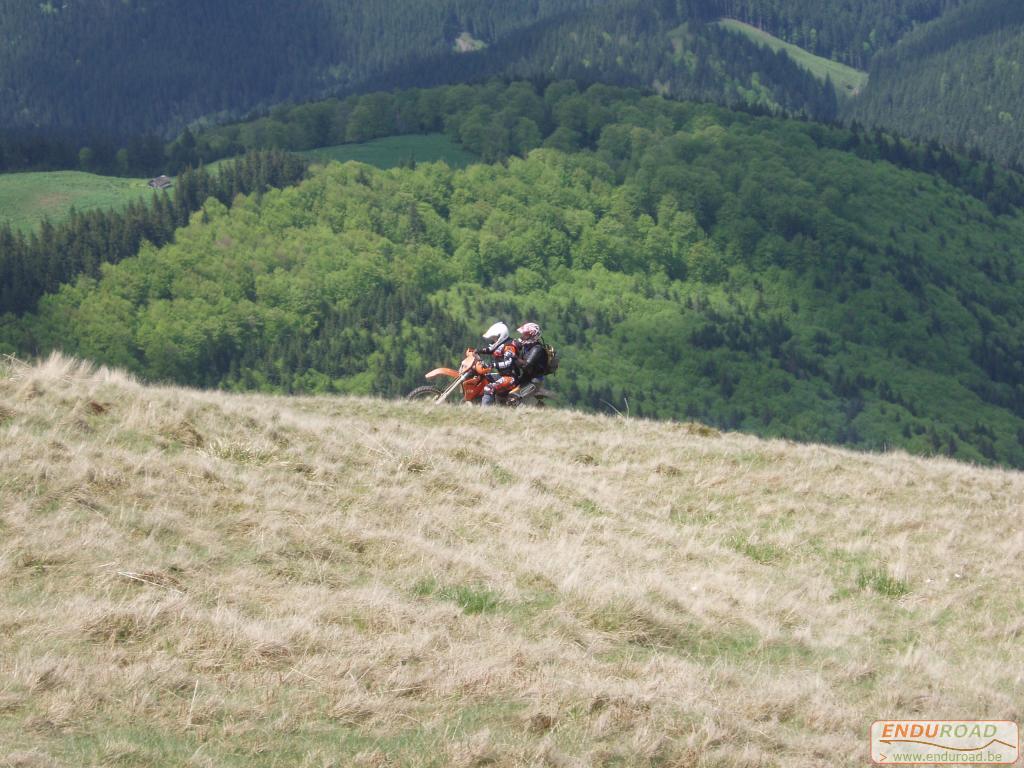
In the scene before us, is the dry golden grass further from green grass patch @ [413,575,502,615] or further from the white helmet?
the white helmet

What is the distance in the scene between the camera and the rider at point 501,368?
29.8 metres

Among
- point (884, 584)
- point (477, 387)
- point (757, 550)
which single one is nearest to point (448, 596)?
point (757, 550)

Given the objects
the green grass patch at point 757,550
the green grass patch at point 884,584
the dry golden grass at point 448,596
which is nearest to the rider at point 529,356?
the dry golden grass at point 448,596

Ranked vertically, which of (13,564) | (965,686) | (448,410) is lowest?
(448,410)

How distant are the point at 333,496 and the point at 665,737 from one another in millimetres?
7647

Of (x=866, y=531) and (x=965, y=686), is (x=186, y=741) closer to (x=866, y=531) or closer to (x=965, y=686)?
(x=965, y=686)

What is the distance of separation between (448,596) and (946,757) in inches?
215

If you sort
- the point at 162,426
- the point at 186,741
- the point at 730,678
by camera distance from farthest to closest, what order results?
the point at 162,426, the point at 730,678, the point at 186,741

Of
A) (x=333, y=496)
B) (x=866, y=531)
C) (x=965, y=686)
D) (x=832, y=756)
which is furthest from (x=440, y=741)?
(x=866, y=531)

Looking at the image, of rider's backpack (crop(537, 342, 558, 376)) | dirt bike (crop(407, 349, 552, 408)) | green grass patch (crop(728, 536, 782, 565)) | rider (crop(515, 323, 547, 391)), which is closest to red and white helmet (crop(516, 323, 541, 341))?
rider (crop(515, 323, 547, 391))

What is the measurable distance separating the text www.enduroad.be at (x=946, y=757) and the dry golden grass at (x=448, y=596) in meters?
0.45

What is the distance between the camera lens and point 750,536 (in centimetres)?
1988

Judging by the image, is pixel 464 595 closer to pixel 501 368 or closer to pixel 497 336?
pixel 501 368

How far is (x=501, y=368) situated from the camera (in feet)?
97.9
